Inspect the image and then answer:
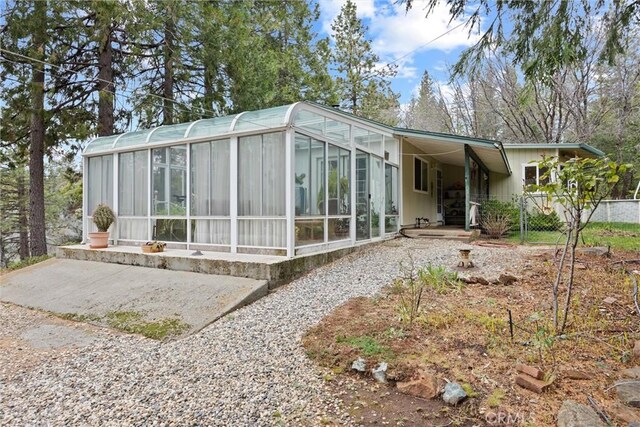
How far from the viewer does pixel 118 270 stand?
24.3ft

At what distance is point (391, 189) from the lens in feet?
35.5

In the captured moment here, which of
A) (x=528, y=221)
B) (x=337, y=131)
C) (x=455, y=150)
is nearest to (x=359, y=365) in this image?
(x=337, y=131)

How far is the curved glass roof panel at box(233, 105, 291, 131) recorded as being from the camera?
6.65 metres

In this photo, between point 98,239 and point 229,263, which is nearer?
point 229,263

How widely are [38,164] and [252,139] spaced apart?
8868mm

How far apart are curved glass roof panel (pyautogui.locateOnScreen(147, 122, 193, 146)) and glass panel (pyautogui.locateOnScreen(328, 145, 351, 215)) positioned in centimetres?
319

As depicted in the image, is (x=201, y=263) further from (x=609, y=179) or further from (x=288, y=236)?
(x=609, y=179)

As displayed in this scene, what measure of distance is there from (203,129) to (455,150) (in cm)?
784

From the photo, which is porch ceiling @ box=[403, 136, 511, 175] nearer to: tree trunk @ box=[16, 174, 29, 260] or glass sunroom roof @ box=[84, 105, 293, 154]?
glass sunroom roof @ box=[84, 105, 293, 154]

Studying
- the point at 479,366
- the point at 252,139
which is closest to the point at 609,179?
the point at 479,366

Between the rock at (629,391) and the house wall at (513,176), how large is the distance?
11951mm

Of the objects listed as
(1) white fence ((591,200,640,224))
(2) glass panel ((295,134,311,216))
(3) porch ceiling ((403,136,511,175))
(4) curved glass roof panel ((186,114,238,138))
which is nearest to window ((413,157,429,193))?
(3) porch ceiling ((403,136,511,175))

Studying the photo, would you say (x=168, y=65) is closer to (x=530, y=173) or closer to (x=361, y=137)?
(x=361, y=137)

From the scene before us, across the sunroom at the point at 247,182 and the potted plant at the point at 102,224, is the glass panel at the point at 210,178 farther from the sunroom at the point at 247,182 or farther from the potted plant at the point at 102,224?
the potted plant at the point at 102,224
